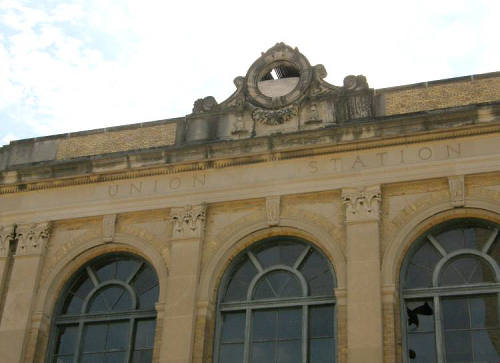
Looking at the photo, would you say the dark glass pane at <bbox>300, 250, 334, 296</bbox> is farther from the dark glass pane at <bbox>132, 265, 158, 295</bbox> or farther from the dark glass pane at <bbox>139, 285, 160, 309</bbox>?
the dark glass pane at <bbox>132, 265, 158, 295</bbox>

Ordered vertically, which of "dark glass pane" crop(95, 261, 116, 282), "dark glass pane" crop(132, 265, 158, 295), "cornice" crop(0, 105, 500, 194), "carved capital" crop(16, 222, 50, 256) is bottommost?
"dark glass pane" crop(132, 265, 158, 295)

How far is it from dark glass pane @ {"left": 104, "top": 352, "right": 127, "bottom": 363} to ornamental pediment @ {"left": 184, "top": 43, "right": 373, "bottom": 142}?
5.28 meters

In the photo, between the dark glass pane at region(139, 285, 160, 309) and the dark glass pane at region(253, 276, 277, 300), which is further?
the dark glass pane at region(139, 285, 160, 309)

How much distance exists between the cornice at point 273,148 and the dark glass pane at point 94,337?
11.5 ft

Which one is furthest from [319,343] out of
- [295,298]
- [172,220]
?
[172,220]

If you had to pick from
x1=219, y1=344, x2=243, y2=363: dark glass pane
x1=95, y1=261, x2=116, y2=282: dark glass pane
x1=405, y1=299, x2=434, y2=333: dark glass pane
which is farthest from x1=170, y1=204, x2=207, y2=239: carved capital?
x1=405, y1=299, x2=434, y2=333: dark glass pane

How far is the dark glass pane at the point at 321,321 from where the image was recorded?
18438 mm

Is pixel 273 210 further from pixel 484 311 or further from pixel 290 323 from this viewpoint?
pixel 484 311

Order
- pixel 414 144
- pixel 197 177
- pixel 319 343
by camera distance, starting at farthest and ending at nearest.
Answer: pixel 197 177 → pixel 414 144 → pixel 319 343

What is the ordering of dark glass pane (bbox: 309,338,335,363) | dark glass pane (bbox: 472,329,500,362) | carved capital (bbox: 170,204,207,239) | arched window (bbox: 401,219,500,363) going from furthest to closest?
1. carved capital (bbox: 170,204,207,239)
2. dark glass pane (bbox: 309,338,335,363)
3. arched window (bbox: 401,219,500,363)
4. dark glass pane (bbox: 472,329,500,362)

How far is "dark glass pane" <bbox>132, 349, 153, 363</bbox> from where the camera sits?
19.4m

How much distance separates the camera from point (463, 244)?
18.6m

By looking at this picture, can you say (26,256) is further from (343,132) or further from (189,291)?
(343,132)

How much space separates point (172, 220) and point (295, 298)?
3.42 meters
